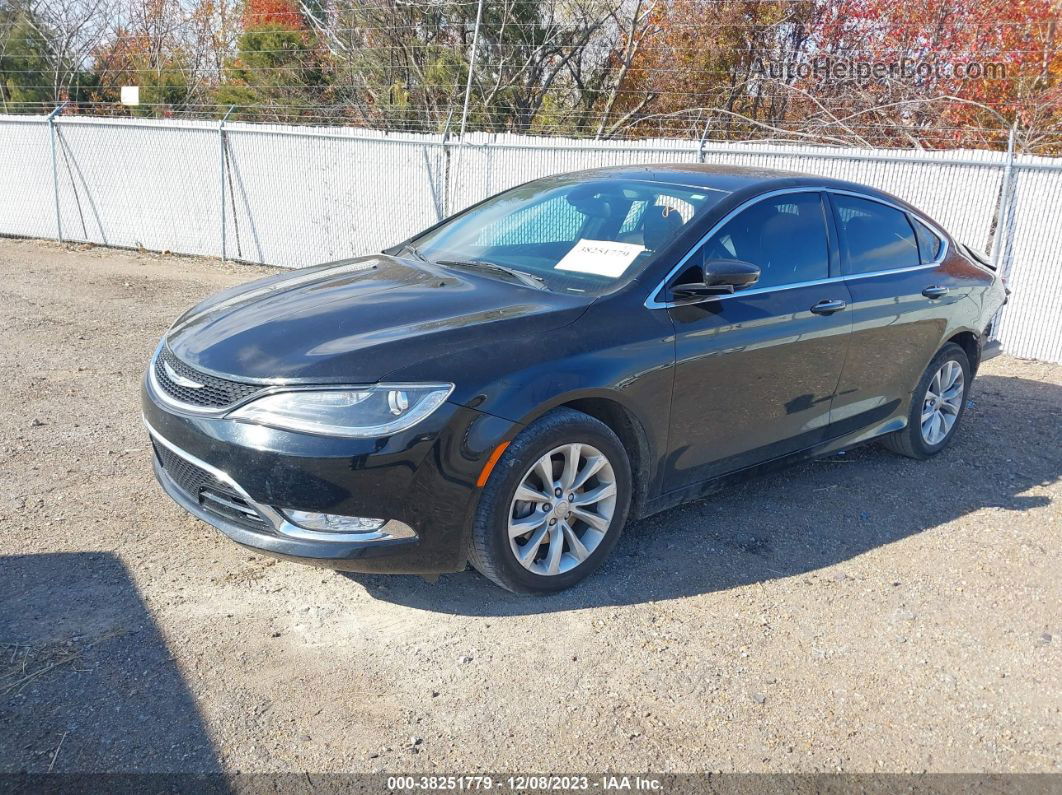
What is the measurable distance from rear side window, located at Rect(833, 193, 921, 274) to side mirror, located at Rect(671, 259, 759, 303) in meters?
1.12

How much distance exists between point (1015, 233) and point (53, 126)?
1287cm

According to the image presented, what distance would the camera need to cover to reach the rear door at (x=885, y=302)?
4812 millimetres

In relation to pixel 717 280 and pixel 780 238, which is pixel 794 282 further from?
pixel 717 280

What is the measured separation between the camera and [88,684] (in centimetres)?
305

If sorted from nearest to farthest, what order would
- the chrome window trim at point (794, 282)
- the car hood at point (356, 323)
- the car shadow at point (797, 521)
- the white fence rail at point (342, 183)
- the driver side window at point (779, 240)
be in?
1. the car hood at point (356, 323)
2. the car shadow at point (797, 521)
3. the chrome window trim at point (794, 282)
4. the driver side window at point (779, 240)
5. the white fence rail at point (342, 183)

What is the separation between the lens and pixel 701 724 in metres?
3.03

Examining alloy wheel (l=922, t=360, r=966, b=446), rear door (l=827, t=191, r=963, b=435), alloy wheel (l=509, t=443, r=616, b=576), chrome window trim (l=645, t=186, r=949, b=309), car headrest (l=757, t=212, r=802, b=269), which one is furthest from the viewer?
alloy wheel (l=922, t=360, r=966, b=446)

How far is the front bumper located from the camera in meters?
3.17

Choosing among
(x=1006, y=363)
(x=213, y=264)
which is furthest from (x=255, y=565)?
(x=213, y=264)

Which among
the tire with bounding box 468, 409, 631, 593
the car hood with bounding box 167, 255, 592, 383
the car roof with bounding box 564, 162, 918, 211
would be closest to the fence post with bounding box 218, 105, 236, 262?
the car roof with bounding box 564, 162, 918, 211

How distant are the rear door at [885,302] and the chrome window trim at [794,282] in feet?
0.04

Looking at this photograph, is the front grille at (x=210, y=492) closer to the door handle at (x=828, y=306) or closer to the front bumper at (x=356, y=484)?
the front bumper at (x=356, y=484)

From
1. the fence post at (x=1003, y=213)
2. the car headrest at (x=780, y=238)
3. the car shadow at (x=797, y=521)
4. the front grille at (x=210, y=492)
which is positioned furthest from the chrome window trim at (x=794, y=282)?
the fence post at (x=1003, y=213)

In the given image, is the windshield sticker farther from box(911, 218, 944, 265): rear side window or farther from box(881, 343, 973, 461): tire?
box(881, 343, 973, 461): tire
